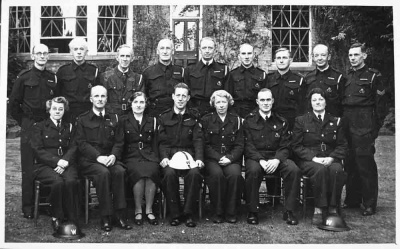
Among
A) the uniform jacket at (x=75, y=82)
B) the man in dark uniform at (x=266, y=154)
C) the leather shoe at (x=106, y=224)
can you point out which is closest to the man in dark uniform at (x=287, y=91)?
the man in dark uniform at (x=266, y=154)

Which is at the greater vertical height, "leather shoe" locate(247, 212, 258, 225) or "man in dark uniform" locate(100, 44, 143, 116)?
"man in dark uniform" locate(100, 44, 143, 116)

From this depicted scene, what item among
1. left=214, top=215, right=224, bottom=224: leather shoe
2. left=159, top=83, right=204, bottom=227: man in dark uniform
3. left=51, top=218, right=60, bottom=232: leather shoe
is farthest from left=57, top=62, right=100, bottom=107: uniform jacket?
left=214, top=215, right=224, bottom=224: leather shoe

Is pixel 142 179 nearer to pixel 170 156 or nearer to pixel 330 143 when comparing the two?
pixel 170 156

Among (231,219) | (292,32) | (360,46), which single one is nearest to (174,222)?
(231,219)

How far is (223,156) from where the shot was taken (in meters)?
3.86

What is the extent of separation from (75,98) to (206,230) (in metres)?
1.65

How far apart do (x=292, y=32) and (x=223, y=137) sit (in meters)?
1.60

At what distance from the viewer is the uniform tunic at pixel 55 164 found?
351cm

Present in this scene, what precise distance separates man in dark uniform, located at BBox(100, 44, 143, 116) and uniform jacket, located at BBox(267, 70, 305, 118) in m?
1.25

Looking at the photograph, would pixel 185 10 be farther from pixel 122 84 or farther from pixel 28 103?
pixel 28 103

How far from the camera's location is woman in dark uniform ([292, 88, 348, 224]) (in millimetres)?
3709

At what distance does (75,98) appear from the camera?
4031 millimetres

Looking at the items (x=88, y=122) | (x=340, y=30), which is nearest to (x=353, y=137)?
(x=340, y=30)

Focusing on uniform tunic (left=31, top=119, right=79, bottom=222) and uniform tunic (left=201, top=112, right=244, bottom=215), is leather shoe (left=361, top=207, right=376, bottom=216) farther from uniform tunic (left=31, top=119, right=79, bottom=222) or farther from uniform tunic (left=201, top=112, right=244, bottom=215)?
uniform tunic (left=31, top=119, right=79, bottom=222)
